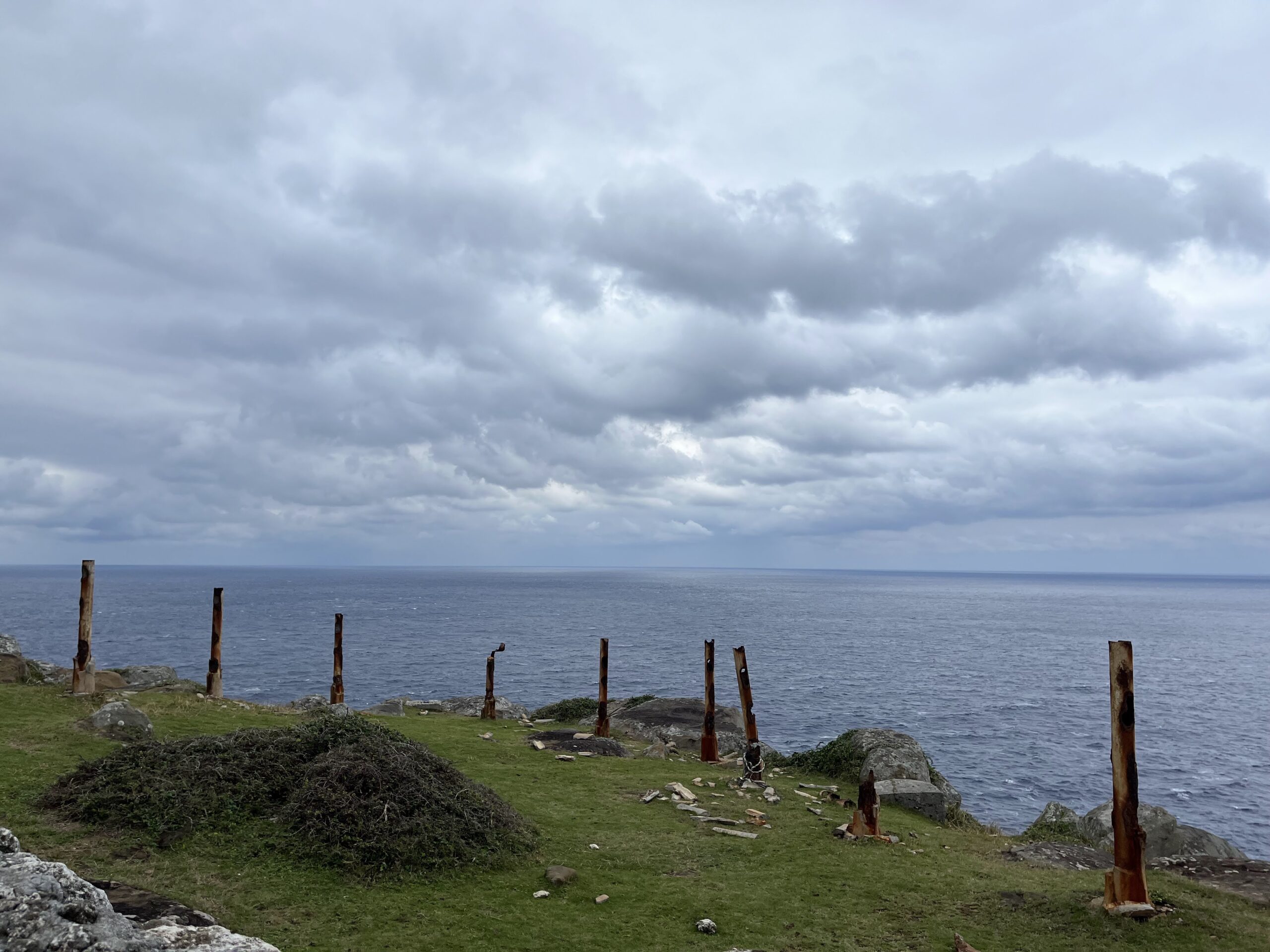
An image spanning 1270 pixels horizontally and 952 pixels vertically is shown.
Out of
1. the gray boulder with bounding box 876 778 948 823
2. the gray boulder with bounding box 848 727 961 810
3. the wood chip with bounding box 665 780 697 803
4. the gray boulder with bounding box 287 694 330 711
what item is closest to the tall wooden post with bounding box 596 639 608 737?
the wood chip with bounding box 665 780 697 803

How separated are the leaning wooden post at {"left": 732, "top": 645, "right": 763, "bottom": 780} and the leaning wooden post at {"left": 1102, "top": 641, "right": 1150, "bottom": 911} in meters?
10.0

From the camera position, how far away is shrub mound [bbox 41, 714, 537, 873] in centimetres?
1241

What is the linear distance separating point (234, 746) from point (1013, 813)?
97.4ft

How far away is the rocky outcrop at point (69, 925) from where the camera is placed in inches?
237

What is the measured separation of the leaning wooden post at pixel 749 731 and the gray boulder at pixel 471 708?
43.9 feet

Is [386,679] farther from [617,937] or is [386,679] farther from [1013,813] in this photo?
[617,937]

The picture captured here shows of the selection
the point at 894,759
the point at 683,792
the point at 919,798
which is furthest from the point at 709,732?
the point at 919,798

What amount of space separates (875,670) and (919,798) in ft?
181

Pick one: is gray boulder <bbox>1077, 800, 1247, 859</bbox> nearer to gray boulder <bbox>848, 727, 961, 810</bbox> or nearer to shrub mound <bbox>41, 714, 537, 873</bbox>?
gray boulder <bbox>848, 727, 961, 810</bbox>

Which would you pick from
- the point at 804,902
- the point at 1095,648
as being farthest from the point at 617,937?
the point at 1095,648

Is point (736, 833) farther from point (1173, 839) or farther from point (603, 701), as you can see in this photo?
point (603, 701)

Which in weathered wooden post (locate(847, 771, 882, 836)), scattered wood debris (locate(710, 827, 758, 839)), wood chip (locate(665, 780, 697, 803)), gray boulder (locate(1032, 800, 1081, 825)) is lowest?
gray boulder (locate(1032, 800, 1081, 825))

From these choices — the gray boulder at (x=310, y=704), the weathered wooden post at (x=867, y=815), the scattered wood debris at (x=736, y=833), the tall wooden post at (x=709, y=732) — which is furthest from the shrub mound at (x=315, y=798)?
the gray boulder at (x=310, y=704)

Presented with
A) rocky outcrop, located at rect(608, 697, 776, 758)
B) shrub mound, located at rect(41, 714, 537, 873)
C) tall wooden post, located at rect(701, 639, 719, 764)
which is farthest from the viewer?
rocky outcrop, located at rect(608, 697, 776, 758)
